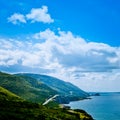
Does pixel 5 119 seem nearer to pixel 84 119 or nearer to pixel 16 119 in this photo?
pixel 16 119

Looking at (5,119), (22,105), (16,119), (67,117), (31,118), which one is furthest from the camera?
(22,105)

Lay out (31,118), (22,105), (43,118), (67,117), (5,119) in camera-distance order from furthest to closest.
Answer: (22,105) → (67,117) → (43,118) → (31,118) → (5,119)

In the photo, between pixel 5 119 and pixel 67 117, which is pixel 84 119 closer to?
pixel 67 117

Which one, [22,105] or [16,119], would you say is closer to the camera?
[16,119]

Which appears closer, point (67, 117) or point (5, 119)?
point (5, 119)

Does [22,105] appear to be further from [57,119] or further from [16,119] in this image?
[16,119]

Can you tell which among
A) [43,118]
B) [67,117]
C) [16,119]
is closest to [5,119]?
[16,119]

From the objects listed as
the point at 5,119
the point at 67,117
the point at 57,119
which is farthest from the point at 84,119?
the point at 5,119

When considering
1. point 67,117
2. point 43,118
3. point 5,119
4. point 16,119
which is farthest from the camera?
point 67,117

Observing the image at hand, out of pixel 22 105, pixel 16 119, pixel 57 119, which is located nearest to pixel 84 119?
pixel 57 119
